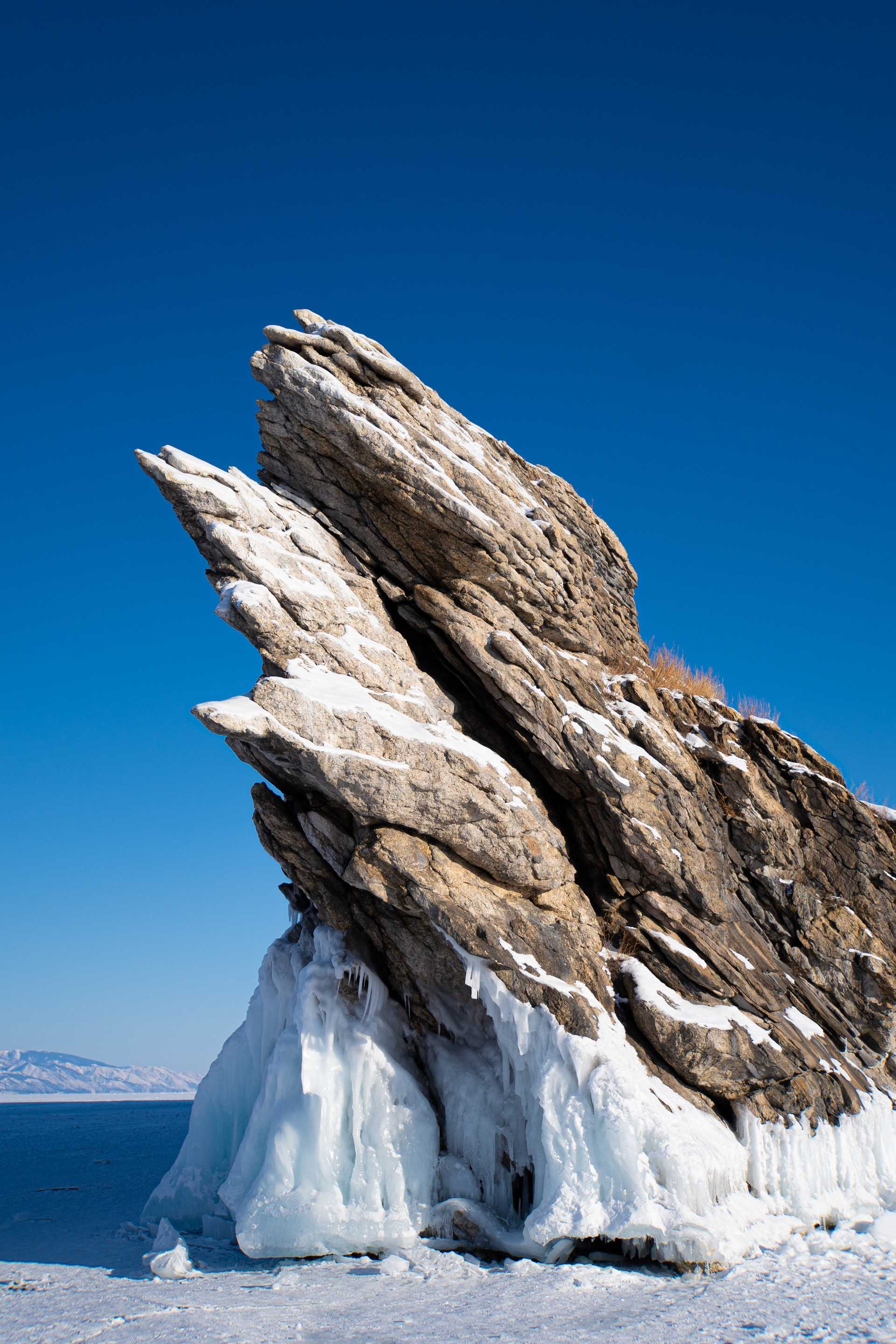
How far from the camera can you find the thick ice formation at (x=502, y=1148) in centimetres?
1188

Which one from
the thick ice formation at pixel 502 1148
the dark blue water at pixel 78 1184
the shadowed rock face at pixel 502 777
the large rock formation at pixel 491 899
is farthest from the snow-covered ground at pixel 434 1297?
the shadowed rock face at pixel 502 777

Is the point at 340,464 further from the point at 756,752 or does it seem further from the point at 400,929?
the point at 756,752

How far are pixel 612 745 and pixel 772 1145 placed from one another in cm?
694

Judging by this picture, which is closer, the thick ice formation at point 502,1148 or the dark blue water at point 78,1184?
the thick ice formation at point 502,1148

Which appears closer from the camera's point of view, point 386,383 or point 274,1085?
point 274,1085

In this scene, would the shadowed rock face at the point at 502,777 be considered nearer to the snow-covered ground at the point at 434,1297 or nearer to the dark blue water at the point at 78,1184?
the snow-covered ground at the point at 434,1297

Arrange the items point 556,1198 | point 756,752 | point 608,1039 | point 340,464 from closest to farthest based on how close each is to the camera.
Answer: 1. point 556,1198
2. point 608,1039
3. point 340,464
4. point 756,752

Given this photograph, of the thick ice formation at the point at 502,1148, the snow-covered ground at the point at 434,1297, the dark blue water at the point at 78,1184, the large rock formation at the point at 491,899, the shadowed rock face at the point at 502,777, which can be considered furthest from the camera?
the dark blue water at the point at 78,1184

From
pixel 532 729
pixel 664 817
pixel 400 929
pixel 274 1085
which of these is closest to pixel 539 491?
pixel 532 729

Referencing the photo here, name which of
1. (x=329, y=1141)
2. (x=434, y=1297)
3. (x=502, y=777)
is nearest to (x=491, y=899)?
(x=502, y=777)

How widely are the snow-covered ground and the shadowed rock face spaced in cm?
278

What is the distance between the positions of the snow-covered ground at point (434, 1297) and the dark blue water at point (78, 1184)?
0.40ft

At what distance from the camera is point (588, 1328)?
9.18 metres

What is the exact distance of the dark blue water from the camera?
14.0 m
